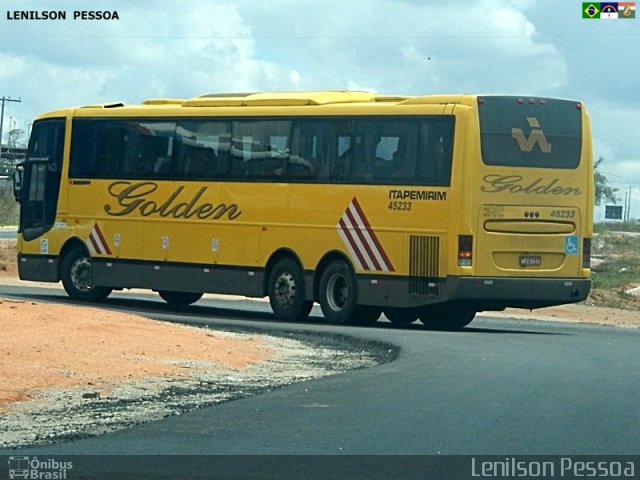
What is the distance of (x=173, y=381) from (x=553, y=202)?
10.5m

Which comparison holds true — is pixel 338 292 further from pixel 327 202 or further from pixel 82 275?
pixel 82 275

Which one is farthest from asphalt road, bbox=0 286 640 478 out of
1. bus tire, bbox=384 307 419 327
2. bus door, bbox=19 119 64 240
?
bus door, bbox=19 119 64 240

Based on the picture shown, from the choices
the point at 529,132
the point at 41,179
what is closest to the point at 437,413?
the point at 529,132

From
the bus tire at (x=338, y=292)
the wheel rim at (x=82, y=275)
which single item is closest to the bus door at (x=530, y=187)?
the bus tire at (x=338, y=292)

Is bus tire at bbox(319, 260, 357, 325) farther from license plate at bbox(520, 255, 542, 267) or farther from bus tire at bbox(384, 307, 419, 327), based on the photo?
license plate at bbox(520, 255, 542, 267)

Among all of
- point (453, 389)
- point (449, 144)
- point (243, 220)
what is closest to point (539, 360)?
point (453, 389)

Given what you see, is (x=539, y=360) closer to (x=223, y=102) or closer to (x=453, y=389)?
(x=453, y=389)

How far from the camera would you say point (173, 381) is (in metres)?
16.4

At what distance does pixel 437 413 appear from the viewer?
1341cm

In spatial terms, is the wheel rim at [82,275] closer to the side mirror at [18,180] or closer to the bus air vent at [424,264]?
the side mirror at [18,180]

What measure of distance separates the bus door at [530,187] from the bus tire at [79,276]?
8.98 meters

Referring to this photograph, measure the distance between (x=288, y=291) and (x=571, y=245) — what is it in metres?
4.71

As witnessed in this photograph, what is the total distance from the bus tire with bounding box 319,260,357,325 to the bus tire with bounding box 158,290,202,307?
563 cm

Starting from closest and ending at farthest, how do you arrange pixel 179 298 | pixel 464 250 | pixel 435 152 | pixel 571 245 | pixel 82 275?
1. pixel 464 250
2. pixel 435 152
3. pixel 571 245
4. pixel 82 275
5. pixel 179 298
